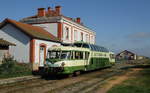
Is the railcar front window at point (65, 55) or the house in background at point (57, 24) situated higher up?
the house in background at point (57, 24)

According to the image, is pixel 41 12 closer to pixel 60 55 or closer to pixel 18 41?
pixel 18 41

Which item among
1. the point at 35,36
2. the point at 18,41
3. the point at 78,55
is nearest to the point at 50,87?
the point at 78,55

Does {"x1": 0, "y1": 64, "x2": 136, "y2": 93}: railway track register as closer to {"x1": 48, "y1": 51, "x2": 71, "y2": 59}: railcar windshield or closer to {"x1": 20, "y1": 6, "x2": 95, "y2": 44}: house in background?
{"x1": 48, "y1": 51, "x2": 71, "y2": 59}: railcar windshield

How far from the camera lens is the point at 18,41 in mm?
29562

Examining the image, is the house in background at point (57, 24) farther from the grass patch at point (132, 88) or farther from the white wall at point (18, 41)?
the grass patch at point (132, 88)

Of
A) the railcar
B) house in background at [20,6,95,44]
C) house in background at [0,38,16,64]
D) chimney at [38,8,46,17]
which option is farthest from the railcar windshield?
chimney at [38,8,46,17]

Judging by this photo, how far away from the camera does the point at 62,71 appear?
20125 mm

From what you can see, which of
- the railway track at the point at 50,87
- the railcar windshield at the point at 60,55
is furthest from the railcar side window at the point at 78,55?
the railway track at the point at 50,87

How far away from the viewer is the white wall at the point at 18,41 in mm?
29078

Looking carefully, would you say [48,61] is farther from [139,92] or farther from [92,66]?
[139,92]

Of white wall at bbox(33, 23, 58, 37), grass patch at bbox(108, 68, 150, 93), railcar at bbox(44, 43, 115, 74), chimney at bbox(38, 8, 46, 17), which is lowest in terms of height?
grass patch at bbox(108, 68, 150, 93)

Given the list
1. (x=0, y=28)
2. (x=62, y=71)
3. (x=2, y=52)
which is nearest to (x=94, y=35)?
(x=0, y=28)

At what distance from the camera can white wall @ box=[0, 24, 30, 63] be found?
95.4ft

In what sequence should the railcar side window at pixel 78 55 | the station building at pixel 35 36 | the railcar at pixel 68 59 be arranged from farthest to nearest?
the station building at pixel 35 36 < the railcar side window at pixel 78 55 < the railcar at pixel 68 59
